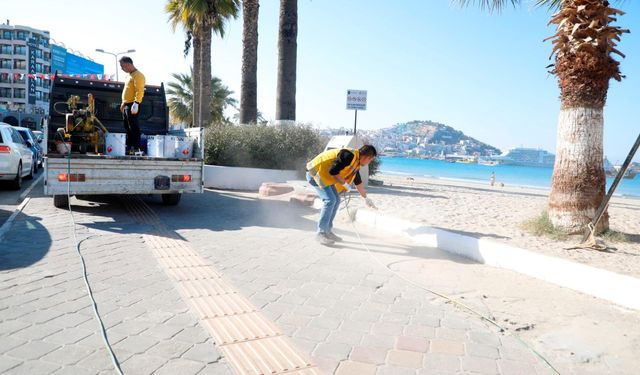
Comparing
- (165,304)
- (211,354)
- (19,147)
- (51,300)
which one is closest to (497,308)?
(211,354)

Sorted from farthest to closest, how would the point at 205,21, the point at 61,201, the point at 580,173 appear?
the point at 205,21, the point at 61,201, the point at 580,173

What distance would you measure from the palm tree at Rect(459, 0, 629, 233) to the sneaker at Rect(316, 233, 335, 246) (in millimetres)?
3157

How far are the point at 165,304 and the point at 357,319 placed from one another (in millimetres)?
1566

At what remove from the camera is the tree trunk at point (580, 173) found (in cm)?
629

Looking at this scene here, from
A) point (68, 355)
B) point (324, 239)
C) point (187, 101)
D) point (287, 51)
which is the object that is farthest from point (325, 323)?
point (187, 101)

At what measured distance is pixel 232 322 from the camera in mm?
3508

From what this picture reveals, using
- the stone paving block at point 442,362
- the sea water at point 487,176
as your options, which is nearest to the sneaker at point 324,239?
the stone paving block at point 442,362

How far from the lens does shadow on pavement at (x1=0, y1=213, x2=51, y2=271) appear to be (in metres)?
4.85

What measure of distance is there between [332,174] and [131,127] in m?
4.41

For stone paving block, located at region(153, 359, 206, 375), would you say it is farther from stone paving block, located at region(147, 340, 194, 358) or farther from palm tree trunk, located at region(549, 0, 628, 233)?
palm tree trunk, located at region(549, 0, 628, 233)

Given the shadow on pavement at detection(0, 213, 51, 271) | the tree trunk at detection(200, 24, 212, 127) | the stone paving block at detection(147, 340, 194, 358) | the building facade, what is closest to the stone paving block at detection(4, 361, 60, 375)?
the stone paving block at detection(147, 340, 194, 358)

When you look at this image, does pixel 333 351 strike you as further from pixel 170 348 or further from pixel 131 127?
pixel 131 127

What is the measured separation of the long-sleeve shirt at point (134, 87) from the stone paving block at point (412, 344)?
22.6 feet

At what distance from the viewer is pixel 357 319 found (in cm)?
370
